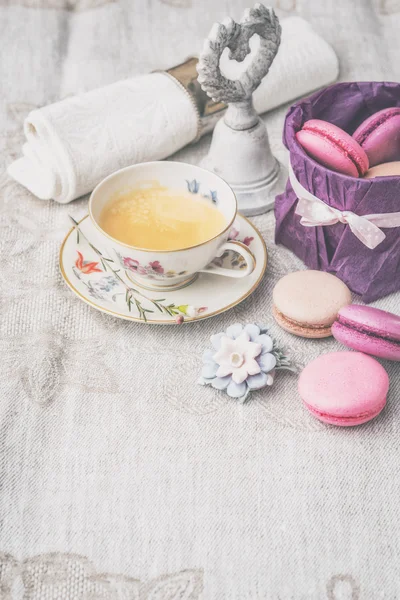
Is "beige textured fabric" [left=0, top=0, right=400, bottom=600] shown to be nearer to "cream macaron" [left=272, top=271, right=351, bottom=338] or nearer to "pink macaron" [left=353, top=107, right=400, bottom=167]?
"cream macaron" [left=272, top=271, right=351, bottom=338]

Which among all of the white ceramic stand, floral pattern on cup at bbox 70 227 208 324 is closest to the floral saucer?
floral pattern on cup at bbox 70 227 208 324

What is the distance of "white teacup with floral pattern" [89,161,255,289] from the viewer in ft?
2.55

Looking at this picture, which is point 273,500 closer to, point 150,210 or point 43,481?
point 43,481

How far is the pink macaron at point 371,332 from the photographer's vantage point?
28.4 inches

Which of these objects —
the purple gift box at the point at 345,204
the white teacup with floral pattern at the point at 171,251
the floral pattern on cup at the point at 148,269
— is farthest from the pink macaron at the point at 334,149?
the floral pattern on cup at the point at 148,269

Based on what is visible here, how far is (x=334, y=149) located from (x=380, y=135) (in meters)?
0.09

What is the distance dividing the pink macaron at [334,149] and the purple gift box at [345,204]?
14mm

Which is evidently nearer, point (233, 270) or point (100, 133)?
point (233, 270)

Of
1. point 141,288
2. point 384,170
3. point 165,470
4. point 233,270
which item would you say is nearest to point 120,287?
point 141,288

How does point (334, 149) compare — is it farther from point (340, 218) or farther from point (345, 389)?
point (345, 389)

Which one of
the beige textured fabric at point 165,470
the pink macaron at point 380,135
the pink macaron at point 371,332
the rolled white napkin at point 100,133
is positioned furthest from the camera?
the rolled white napkin at point 100,133

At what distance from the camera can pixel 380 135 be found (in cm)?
85

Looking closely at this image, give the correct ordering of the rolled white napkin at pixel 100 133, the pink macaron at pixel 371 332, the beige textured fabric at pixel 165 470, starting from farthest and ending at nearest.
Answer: the rolled white napkin at pixel 100 133 < the pink macaron at pixel 371 332 < the beige textured fabric at pixel 165 470

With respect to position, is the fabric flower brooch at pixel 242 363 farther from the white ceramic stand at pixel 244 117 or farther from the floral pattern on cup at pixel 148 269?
the white ceramic stand at pixel 244 117
